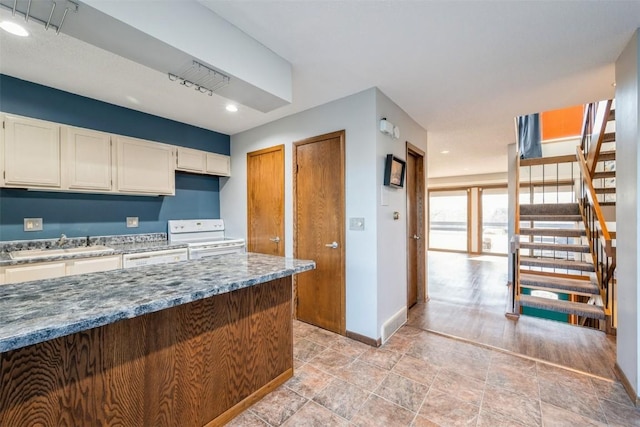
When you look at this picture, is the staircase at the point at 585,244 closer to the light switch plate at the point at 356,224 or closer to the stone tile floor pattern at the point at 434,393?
the stone tile floor pattern at the point at 434,393

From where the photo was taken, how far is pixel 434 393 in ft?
6.23

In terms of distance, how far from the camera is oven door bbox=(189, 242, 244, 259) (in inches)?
131

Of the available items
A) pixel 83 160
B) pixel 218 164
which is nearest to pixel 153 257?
pixel 83 160

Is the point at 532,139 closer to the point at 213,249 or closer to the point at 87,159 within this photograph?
the point at 213,249

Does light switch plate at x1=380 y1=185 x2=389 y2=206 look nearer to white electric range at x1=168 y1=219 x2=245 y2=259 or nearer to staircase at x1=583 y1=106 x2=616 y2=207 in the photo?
white electric range at x1=168 y1=219 x2=245 y2=259

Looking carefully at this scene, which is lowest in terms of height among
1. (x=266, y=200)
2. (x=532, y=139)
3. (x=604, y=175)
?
(x=266, y=200)

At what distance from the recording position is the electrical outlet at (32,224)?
2.60 m

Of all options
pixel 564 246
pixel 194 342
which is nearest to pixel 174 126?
pixel 194 342

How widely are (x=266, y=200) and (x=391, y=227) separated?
166 cm

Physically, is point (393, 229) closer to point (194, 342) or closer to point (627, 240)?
point (627, 240)

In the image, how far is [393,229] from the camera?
2.91 meters

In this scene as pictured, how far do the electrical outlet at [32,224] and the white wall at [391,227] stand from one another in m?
3.36

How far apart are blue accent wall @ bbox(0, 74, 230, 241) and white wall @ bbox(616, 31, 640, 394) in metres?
4.23

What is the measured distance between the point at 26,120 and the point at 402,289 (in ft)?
13.3
